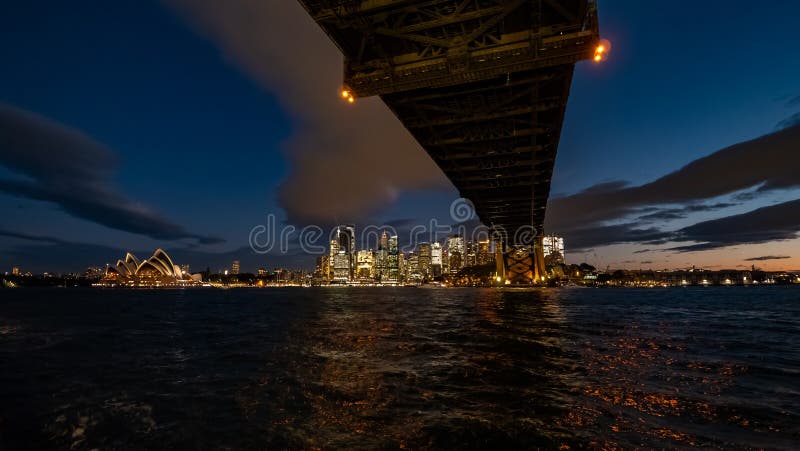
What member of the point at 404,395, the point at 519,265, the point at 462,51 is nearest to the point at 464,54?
the point at 462,51

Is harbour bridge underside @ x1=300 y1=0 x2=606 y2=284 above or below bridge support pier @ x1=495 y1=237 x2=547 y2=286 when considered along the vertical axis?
above

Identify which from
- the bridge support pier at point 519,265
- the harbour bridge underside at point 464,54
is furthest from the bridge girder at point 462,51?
the bridge support pier at point 519,265

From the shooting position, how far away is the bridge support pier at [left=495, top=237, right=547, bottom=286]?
308 ft

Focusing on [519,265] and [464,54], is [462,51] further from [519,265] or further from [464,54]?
[519,265]

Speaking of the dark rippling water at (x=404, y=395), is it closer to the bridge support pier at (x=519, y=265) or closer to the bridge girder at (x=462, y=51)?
the bridge girder at (x=462, y=51)

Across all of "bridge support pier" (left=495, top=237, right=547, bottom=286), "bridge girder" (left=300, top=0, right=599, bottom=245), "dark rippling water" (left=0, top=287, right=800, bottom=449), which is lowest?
"dark rippling water" (left=0, top=287, right=800, bottom=449)

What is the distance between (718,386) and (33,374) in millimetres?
16101

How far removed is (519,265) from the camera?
99.6 m

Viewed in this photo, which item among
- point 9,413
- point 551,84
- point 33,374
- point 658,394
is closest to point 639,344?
point 658,394

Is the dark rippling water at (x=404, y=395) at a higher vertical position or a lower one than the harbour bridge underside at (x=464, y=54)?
lower

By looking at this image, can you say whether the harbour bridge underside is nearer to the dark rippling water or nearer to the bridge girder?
the bridge girder

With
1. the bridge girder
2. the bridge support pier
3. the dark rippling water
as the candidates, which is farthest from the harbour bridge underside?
the bridge support pier

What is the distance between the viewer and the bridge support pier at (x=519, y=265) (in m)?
93.8

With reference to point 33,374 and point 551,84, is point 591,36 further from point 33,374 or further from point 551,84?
point 33,374
